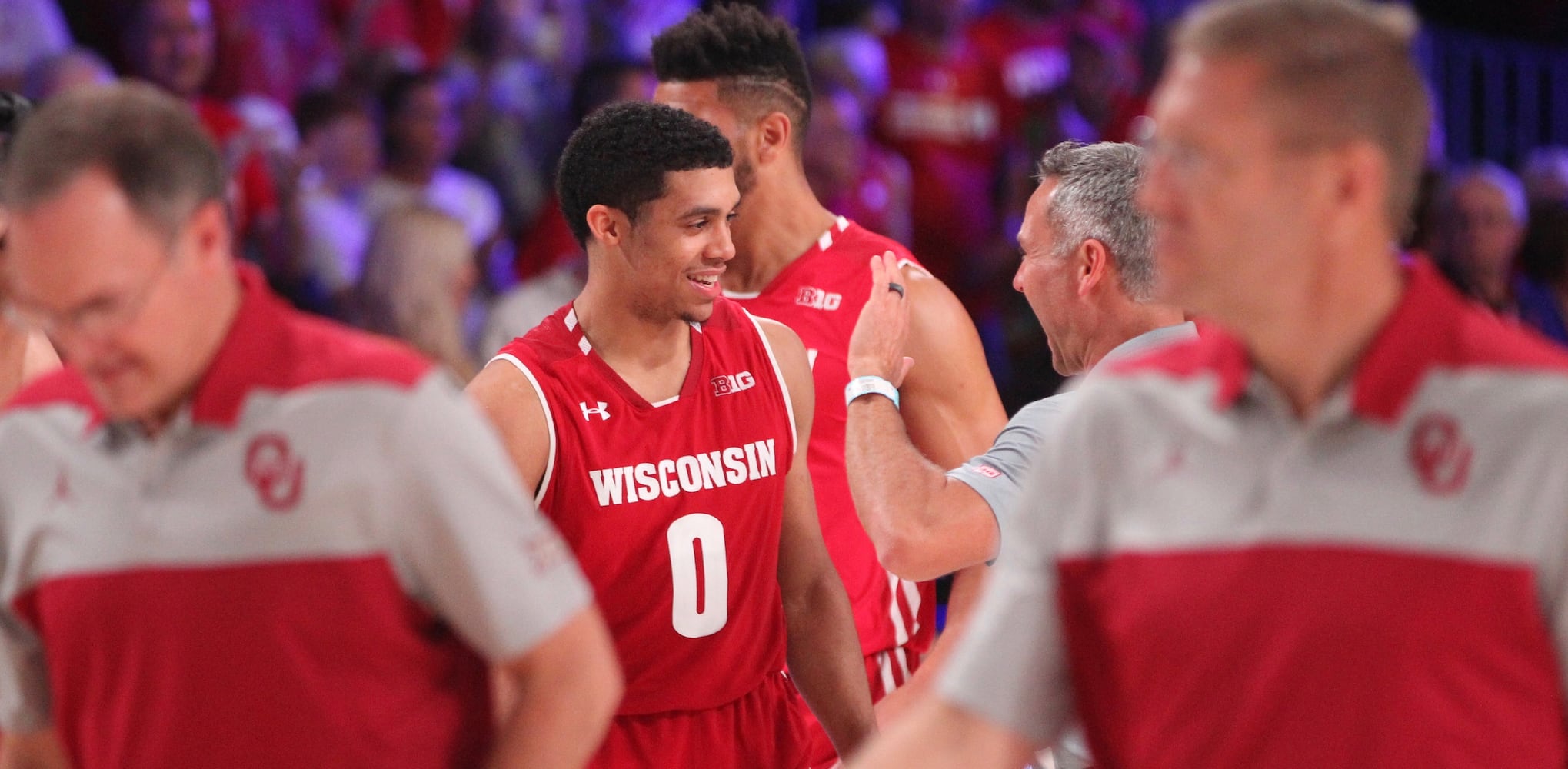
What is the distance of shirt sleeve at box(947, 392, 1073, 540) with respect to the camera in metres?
3.06

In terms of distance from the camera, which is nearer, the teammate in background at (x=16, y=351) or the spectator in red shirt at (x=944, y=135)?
the teammate in background at (x=16, y=351)

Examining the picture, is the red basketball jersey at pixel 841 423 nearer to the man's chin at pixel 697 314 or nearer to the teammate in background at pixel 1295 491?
the man's chin at pixel 697 314

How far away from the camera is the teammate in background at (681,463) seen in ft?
10.3

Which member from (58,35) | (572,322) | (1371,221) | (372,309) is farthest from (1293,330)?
(58,35)

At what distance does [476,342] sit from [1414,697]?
17.5 feet

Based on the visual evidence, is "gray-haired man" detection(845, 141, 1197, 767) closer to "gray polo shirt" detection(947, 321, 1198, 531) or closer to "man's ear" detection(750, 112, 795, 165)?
"gray polo shirt" detection(947, 321, 1198, 531)

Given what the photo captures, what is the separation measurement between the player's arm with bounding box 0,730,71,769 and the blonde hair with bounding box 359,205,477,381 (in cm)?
373

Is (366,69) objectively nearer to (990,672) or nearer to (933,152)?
(933,152)

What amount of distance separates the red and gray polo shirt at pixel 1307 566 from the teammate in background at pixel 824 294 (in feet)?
5.89

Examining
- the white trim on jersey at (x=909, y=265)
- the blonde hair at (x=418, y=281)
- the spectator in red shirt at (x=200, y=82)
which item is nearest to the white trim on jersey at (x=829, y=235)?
the white trim on jersey at (x=909, y=265)

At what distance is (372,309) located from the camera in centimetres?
607

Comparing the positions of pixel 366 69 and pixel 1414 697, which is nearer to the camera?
pixel 1414 697

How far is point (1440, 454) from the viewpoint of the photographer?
176 centimetres

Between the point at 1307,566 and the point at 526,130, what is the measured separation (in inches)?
233
